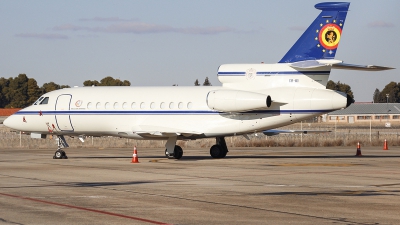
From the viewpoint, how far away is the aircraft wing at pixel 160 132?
2938cm

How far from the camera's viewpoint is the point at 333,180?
1952cm

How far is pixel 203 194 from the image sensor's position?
1617cm

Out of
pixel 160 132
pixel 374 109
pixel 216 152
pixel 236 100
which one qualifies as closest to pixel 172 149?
pixel 160 132

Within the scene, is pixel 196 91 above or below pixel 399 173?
above

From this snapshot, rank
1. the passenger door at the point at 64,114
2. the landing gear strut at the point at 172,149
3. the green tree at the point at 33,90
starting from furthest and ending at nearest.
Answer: the green tree at the point at 33,90
the passenger door at the point at 64,114
the landing gear strut at the point at 172,149

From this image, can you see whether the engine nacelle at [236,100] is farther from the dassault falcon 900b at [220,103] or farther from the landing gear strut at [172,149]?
the landing gear strut at [172,149]

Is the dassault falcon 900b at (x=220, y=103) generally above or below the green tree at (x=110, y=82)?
below

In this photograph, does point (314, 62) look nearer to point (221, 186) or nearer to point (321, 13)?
Answer: point (321, 13)

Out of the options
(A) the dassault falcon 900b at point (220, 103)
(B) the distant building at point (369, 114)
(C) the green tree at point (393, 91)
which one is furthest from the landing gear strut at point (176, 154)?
(C) the green tree at point (393, 91)

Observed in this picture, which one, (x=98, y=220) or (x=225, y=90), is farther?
(x=225, y=90)

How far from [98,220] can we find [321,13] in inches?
713

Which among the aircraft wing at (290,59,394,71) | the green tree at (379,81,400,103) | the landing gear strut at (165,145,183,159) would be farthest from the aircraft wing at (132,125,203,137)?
the green tree at (379,81,400,103)

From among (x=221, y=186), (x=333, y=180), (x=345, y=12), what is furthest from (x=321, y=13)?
(x=221, y=186)

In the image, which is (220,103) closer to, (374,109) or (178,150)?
(178,150)
